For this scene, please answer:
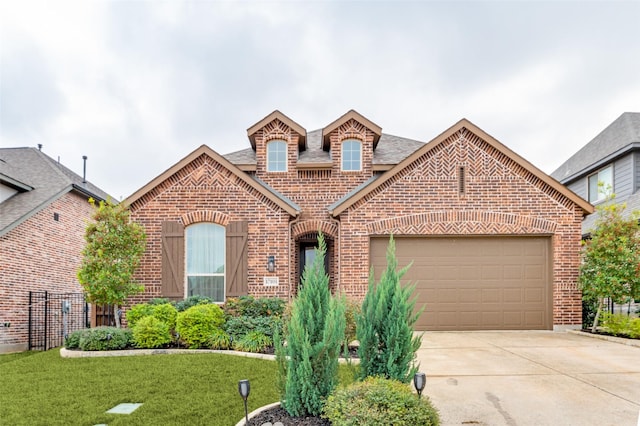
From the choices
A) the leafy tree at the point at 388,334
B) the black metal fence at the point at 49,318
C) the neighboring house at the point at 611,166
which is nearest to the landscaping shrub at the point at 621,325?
the neighboring house at the point at 611,166

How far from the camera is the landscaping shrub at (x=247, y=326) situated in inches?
358

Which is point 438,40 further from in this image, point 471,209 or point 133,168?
point 133,168

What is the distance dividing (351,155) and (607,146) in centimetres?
1173

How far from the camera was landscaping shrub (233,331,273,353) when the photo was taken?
338 inches

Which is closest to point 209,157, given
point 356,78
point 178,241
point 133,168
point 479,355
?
point 178,241

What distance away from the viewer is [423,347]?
8.97 metres

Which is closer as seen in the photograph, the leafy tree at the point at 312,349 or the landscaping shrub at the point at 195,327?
the leafy tree at the point at 312,349

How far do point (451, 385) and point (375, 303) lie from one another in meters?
2.50

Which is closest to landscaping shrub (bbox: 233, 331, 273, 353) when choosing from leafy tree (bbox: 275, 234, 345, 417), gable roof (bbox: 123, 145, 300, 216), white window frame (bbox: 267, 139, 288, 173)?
gable roof (bbox: 123, 145, 300, 216)

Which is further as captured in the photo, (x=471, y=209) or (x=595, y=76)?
(x=595, y=76)

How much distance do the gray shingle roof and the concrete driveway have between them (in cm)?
630

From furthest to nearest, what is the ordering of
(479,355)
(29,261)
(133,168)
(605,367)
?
(133,168)
(29,261)
(479,355)
(605,367)

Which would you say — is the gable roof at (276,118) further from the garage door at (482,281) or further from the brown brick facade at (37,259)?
the brown brick facade at (37,259)

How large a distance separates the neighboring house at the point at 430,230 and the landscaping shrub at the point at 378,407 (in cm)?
726
